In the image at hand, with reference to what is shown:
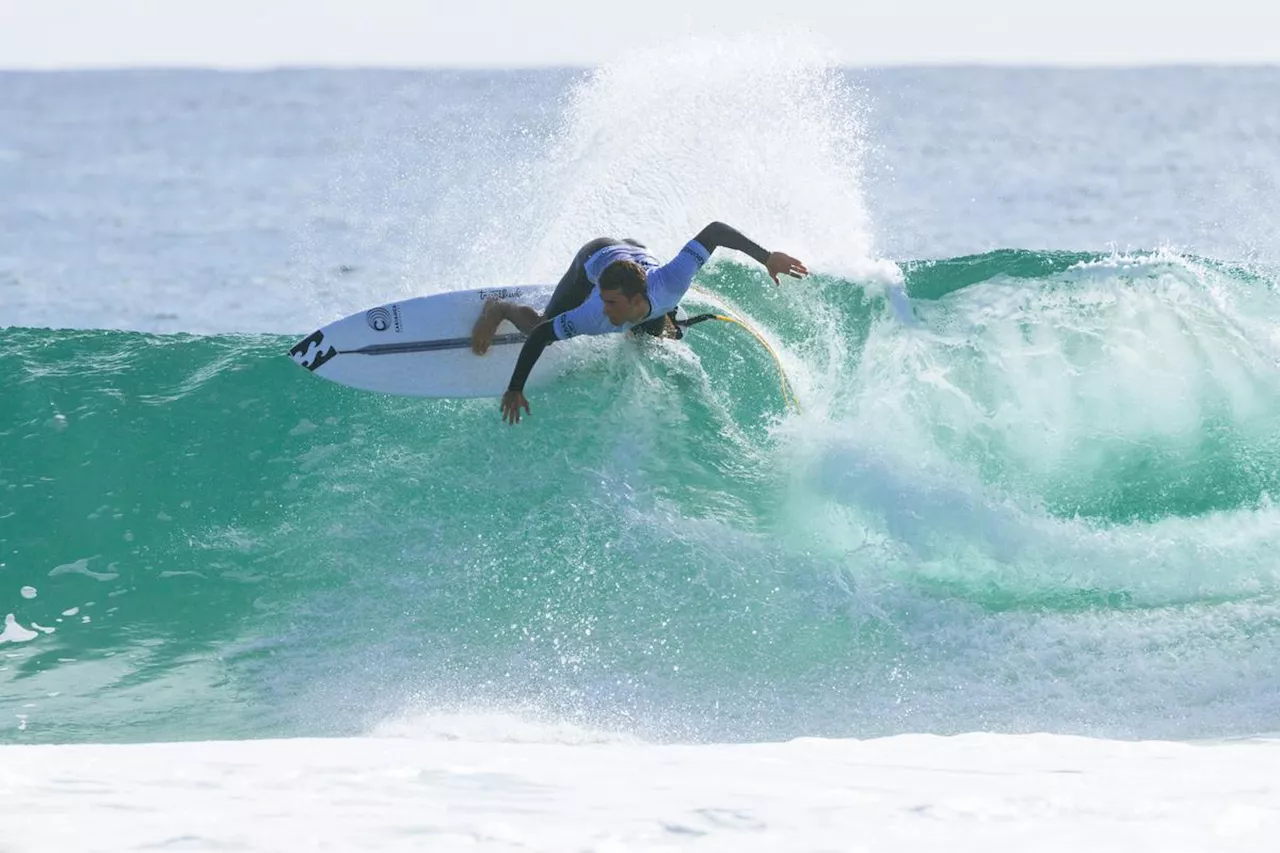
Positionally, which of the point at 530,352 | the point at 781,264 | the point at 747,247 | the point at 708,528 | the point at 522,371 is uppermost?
the point at 747,247

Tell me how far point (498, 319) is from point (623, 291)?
115cm

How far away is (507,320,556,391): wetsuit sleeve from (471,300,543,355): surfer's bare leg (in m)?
0.70

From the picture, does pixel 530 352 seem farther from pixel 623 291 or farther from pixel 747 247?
pixel 747 247


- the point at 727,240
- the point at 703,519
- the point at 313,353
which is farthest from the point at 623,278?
the point at 313,353

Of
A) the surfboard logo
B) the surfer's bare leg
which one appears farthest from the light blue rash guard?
the surfboard logo

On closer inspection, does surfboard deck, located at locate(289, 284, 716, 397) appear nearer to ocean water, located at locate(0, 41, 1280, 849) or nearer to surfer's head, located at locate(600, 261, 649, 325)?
ocean water, located at locate(0, 41, 1280, 849)

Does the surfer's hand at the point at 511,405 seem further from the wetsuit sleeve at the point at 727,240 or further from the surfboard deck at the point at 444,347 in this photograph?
the wetsuit sleeve at the point at 727,240

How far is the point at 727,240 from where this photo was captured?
7.36m

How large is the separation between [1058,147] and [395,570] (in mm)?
27453

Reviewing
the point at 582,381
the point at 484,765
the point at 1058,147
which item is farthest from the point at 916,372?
the point at 1058,147

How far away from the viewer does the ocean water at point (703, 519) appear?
623cm

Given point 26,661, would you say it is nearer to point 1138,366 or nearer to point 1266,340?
point 1138,366

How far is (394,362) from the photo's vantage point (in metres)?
8.25

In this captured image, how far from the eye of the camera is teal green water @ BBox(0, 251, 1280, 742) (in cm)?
648
